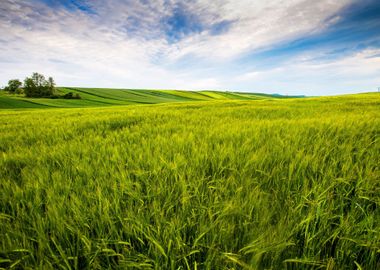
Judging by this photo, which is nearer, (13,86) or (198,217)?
(198,217)

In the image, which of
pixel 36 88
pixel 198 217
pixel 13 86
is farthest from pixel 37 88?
pixel 198 217

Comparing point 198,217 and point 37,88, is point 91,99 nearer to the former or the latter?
point 37,88

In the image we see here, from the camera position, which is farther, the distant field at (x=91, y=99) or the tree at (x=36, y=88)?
the tree at (x=36, y=88)

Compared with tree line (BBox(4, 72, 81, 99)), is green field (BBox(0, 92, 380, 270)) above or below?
below

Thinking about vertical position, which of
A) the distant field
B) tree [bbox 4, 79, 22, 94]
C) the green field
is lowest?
the green field

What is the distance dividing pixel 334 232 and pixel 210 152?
3.52 ft

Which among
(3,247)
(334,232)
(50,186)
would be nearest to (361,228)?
(334,232)

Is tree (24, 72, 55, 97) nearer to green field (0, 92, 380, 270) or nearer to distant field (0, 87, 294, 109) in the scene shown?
distant field (0, 87, 294, 109)

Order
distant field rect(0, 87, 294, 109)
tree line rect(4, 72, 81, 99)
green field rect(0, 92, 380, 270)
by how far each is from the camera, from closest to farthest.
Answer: green field rect(0, 92, 380, 270)
distant field rect(0, 87, 294, 109)
tree line rect(4, 72, 81, 99)

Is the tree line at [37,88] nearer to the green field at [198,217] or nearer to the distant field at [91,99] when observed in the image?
the distant field at [91,99]

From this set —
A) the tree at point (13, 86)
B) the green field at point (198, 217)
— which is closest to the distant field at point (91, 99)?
the tree at point (13, 86)

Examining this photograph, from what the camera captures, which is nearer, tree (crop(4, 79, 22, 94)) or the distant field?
the distant field

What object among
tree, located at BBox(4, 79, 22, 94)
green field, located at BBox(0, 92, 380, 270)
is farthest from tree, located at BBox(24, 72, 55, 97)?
green field, located at BBox(0, 92, 380, 270)

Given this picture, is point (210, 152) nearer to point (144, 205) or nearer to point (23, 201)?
point (144, 205)
